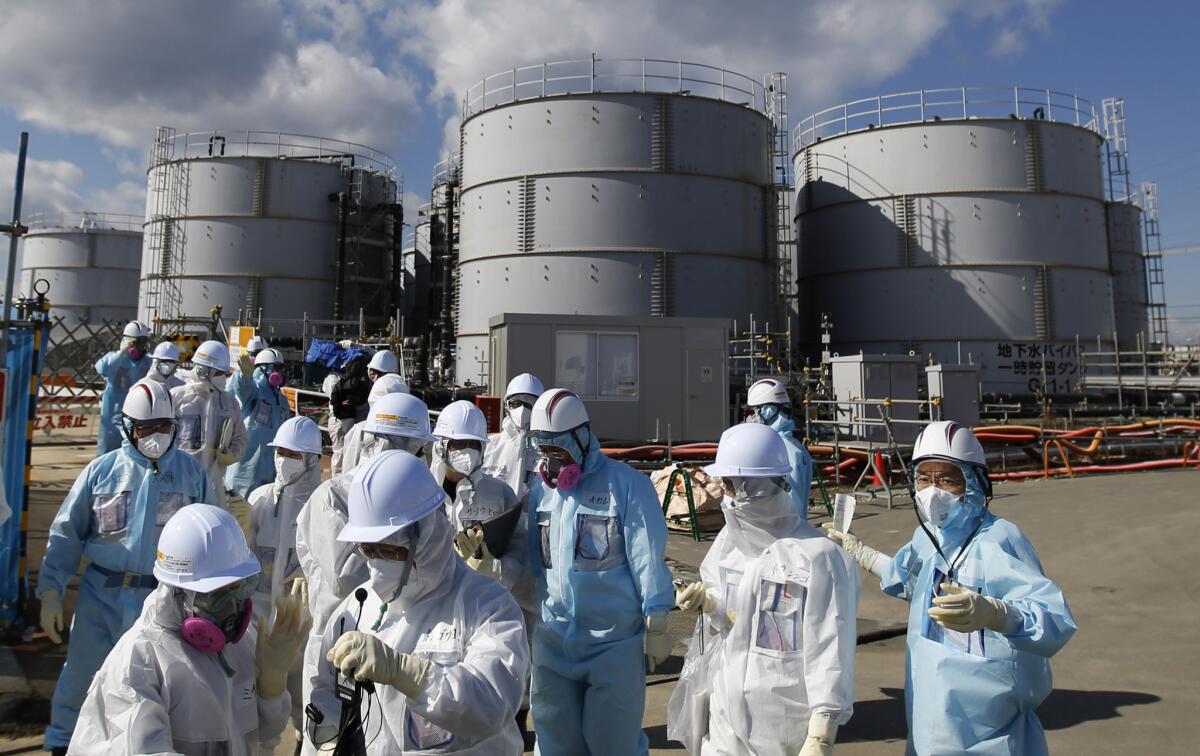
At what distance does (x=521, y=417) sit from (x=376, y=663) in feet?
13.3

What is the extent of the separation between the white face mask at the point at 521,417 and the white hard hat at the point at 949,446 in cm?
330

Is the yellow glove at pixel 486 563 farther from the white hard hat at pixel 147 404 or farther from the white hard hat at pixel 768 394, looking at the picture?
the white hard hat at pixel 768 394

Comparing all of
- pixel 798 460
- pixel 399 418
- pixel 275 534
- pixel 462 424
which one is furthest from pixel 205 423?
pixel 798 460

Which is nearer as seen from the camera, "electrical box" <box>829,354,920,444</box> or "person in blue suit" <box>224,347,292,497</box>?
"person in blue suit" <box>224,347,292,497</box>

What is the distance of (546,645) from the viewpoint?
148 inches

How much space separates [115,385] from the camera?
32.8ft

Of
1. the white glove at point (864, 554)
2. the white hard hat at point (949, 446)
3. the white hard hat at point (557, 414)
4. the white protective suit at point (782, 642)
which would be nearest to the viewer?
the white protective suit at point (782, 642)

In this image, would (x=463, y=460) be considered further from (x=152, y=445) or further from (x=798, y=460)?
(x=798, y=460)

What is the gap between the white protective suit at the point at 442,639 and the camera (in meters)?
2.11

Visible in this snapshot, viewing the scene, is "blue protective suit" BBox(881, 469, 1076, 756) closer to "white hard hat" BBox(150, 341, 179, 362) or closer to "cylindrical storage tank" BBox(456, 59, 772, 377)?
"white hard hat" BBox(150, 341, 179, 362)

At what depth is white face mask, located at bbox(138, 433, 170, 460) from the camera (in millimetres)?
4391

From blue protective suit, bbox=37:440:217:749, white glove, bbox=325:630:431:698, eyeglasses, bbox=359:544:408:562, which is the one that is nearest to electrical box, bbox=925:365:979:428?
blue protective suit, bbox=37:440:217:749

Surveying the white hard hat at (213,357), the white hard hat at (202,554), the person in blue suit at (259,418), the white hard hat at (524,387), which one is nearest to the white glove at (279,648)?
the white hard hat at (202,554)

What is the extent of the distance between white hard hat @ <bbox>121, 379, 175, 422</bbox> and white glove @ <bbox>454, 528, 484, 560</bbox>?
187 cm
